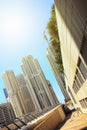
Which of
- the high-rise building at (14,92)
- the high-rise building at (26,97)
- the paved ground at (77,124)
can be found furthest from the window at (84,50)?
the high-rise building at (26,97)

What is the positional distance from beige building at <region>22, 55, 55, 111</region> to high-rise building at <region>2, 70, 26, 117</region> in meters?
25.3

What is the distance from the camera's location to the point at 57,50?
58.1ft

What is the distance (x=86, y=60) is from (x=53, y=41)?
10023mm

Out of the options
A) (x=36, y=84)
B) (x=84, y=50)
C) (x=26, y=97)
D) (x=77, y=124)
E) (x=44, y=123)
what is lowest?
(x=77, y=124)

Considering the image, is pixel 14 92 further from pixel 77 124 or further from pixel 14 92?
Answer: pixel 77 124

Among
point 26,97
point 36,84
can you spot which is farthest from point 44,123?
point 26,97

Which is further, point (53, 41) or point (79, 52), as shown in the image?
point (53, 41)

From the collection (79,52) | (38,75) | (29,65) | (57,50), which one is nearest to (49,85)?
(38,75)

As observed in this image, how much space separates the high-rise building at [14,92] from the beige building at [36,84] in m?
25.3

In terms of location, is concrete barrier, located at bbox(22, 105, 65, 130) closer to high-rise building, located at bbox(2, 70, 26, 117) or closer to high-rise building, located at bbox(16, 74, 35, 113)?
high-rise building, located at bbox(2, 70, 26, 117)

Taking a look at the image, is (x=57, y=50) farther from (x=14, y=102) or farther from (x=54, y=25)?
(x=14, y=102)

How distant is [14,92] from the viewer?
16775 centimetres

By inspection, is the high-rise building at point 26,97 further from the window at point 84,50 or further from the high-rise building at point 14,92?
the window at point 84,50

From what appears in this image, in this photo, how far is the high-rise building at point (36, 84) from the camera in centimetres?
13800
